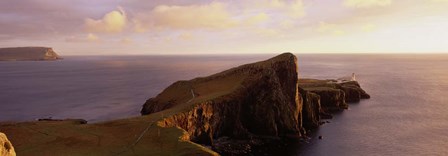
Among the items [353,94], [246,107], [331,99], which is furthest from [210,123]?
[353,94]

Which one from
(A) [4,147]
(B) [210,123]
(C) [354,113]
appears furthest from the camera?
(C) [354,113]

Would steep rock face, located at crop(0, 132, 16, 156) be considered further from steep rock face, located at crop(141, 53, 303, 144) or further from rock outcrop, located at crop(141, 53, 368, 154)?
steep rock face, located at crop(141, 53, 303, 144)

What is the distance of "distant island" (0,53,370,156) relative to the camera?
5800 centimetres

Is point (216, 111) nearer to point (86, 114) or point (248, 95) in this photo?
point (248, 95)

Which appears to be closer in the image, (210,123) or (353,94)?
(210,123)

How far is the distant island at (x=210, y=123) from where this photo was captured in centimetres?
5800

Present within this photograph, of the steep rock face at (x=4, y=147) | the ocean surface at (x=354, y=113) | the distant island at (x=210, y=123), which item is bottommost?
the ocean surface at (x=354, y=113)

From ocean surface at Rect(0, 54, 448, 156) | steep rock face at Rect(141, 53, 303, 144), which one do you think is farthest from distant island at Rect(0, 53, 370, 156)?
ocean surface at Rect(0, 54, 448, 156)

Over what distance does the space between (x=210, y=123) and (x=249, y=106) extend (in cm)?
1259

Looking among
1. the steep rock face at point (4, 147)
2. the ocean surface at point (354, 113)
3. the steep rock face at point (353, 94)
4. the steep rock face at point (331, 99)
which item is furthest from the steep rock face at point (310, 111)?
the steep rock face at point (4, 147)

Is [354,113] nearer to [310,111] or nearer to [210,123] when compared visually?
[310,111]

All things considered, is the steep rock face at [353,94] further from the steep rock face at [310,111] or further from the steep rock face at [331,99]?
the steep rock face at [310,111]

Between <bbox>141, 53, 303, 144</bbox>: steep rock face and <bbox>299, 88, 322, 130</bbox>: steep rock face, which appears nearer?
<bbox>141, 53, 303, 144</bbox>: steep rock face

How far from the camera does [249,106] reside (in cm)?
8831
